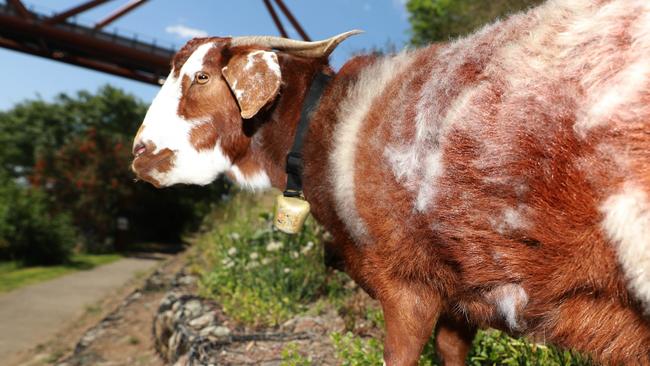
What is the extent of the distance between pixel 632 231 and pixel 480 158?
0.40 metres

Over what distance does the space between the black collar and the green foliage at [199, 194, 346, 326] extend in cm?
260

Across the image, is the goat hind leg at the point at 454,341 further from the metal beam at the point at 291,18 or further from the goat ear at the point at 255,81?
the metal beam at the point at 291,18

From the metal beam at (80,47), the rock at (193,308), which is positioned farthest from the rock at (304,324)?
the metal beam at (80,47)

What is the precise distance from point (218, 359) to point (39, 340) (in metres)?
4.05

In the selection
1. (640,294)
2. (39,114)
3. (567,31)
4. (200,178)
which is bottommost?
(640,294)

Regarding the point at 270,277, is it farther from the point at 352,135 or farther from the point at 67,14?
the point at 67,14

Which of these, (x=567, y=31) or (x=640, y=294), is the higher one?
(x=567, y=31)

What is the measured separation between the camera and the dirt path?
6449mm

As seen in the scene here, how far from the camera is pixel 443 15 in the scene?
12.6 metres

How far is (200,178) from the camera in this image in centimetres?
212

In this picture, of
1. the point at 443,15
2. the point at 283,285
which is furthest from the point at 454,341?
the point at 443,15

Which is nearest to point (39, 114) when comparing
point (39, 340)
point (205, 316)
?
point (39, 340)

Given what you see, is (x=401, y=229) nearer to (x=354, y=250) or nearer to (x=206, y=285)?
(x=354, y=250)

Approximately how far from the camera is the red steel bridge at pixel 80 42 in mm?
13000
